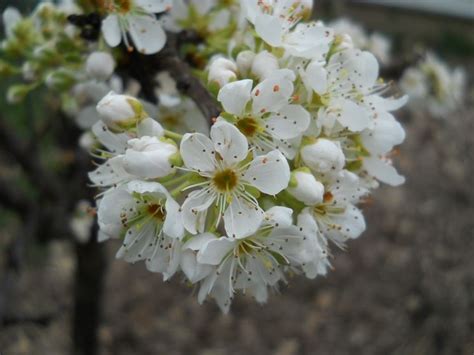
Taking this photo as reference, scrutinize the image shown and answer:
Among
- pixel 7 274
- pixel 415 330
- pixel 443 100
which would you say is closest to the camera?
pixel 7 274

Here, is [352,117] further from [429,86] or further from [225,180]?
[429,86]

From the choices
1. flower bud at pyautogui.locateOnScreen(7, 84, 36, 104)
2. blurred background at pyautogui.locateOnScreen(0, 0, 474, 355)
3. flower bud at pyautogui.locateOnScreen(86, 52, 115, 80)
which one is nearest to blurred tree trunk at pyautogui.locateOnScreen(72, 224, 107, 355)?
blurred background at pyautogui.locateOnScreen(0, 0, 474, 355)

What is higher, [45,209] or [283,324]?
[45,209]

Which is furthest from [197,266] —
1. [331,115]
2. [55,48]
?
[55,48]

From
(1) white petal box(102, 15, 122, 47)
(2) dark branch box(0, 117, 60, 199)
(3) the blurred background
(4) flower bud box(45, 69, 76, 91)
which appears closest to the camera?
(1) white petal box(102, 15, 122, 47)

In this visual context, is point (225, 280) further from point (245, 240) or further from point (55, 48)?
point (55, 48)

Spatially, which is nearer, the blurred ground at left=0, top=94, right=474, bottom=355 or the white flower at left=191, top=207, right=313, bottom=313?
the white flower at left=191, top=207, right=313, bottom=313

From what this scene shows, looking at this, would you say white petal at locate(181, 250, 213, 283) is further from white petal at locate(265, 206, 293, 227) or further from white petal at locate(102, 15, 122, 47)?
white petal at locate(102, 15, 122, 47)
